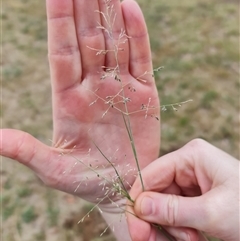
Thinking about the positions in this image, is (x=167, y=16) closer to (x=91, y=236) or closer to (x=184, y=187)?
(x=91, y=236)

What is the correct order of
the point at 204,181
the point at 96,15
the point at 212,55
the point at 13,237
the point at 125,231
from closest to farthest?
the point at 204,181, the point at 96,15, the point at 125,231, the point at 13,237, the point at 212,55

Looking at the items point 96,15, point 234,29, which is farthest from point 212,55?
point 96,15

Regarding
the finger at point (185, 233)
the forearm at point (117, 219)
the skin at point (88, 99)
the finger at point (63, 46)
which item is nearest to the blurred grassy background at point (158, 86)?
the forearm at point (117, 219)

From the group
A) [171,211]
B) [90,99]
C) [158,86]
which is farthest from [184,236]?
[158,86]

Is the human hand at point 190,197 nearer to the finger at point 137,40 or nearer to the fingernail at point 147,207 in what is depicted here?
the fingernail at point 147,207

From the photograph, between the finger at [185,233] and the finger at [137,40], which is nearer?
the finger at [185,233]

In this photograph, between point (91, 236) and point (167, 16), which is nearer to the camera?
point (91, 236)

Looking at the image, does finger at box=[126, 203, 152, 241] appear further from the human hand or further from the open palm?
the open palm

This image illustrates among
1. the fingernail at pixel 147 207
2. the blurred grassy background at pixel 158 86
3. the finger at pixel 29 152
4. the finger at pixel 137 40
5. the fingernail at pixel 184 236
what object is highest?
the finger at pixel 137 40
